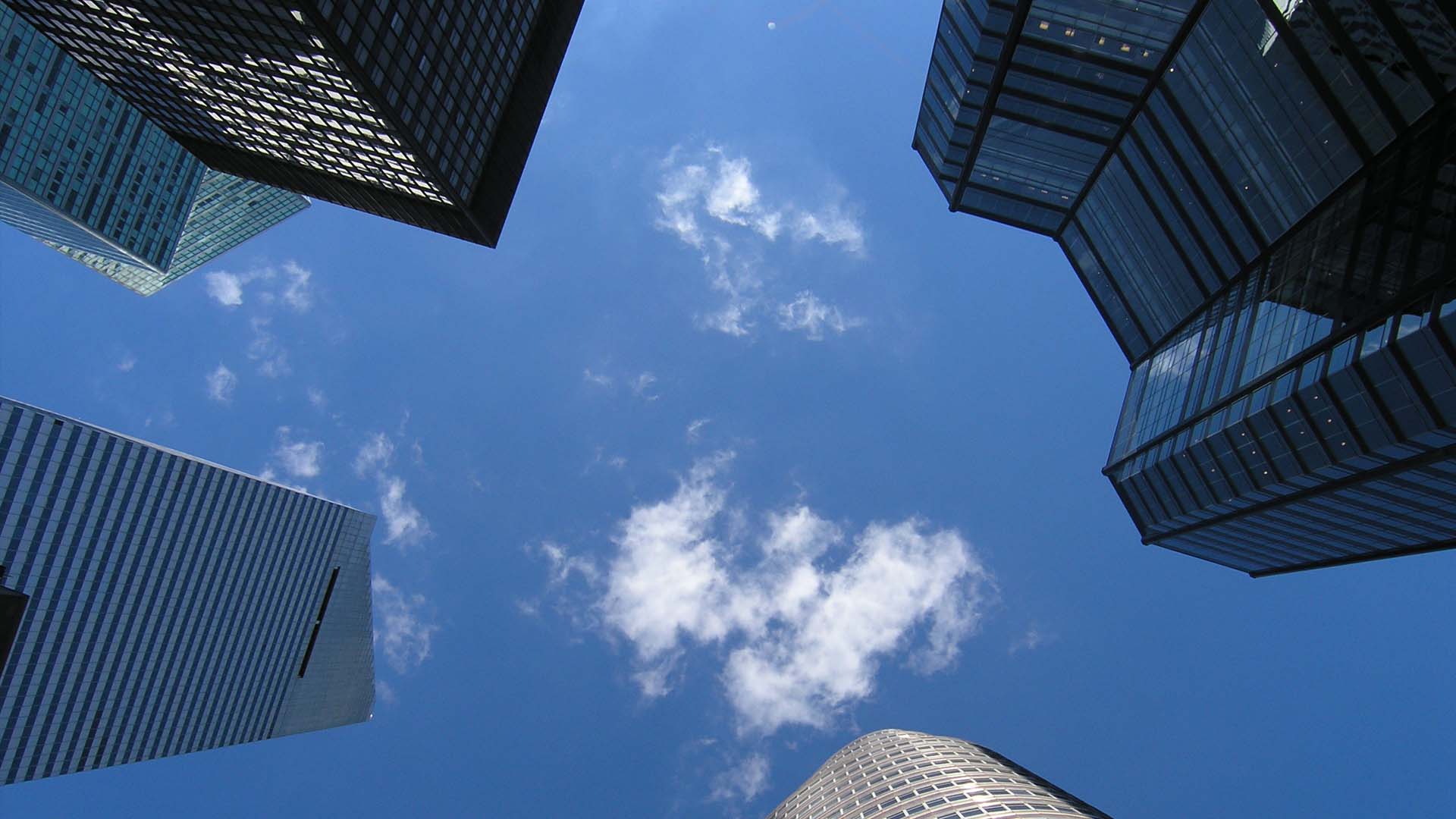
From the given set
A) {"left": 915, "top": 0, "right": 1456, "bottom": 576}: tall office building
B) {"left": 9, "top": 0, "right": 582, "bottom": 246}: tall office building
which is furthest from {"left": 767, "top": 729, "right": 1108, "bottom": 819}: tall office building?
{"left": 9, "top": 0, "right": 582, "bottom": 246}: tall office building

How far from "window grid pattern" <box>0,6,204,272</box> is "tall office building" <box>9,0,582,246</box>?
15.5 metres

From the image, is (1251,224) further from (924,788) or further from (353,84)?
(353,84)

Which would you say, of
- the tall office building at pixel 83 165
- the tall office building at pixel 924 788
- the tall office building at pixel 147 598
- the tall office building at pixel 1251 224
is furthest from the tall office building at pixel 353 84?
the tall office building at pixel 924 788

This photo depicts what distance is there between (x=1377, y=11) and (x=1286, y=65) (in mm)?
7069

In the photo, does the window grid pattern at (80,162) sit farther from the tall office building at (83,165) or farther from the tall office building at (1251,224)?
the tall office building at (1251,224)

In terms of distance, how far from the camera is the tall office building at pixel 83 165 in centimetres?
8812

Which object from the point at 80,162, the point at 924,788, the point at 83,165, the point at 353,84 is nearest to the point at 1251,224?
the point at 924,788

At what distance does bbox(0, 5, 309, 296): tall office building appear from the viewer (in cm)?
8812

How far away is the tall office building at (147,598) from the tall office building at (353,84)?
3299 cm

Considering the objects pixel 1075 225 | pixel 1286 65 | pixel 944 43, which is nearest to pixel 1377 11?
Result: pixel 1286 65

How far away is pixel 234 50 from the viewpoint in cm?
5453

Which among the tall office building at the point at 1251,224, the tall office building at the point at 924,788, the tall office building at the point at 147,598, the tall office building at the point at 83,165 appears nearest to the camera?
the tall office building at the point at 1251,224

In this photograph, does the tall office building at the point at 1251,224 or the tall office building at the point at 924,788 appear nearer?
the tall office building at the point at 1251,224

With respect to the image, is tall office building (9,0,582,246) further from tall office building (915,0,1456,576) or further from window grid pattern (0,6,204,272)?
tall office building (915,0,1456,576)
